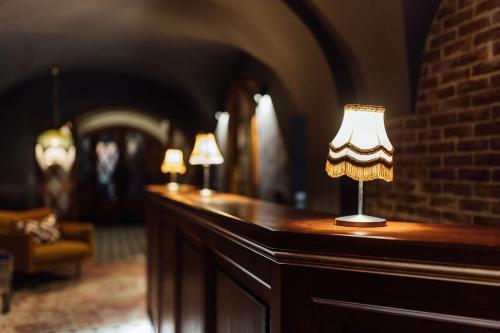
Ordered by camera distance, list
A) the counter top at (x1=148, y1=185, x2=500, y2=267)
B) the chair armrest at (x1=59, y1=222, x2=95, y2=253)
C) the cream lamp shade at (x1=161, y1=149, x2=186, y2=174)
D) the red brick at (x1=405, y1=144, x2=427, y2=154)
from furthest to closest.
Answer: the chair armrest at (x1=59, y1=222, x2=95, y2=253)
the cream lamp shade at (x1=161, y1=149, x2=186, y2=174)
the red brick at (x1=405, y1=144, x2=427, y2=154)
the counter top at (x1=148, y1=185, x2=500, y2=267)

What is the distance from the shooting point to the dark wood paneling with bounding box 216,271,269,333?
1.63 metres

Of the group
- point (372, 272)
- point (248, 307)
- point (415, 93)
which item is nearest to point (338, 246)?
point (372, 272)

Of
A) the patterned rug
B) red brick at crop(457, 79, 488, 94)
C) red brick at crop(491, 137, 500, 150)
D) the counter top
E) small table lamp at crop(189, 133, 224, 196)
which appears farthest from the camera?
the patterned rug

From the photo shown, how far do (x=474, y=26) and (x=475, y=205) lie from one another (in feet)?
3.11

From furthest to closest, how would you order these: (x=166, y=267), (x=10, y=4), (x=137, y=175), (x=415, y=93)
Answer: (x=137, y=175) → (x=10, y=4) → (x=166, y=267) → (x=415, y=93)

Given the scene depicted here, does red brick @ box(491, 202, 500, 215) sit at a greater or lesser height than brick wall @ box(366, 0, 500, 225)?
lesser

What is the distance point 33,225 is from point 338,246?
574 cm

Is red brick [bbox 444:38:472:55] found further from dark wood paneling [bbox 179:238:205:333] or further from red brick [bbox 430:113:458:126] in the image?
dark wood paneling [bbox 179:238:205:333]

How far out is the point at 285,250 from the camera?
56.1 inches

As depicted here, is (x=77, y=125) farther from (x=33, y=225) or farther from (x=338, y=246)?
(x=338, y=246)

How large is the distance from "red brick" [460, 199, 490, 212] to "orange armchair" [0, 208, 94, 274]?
16.1 ft

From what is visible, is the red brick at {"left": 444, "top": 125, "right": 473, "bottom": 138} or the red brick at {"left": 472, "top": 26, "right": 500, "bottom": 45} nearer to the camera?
the red brick at {"left": 472, "top": 26, "right": 500, "bottom": 45}

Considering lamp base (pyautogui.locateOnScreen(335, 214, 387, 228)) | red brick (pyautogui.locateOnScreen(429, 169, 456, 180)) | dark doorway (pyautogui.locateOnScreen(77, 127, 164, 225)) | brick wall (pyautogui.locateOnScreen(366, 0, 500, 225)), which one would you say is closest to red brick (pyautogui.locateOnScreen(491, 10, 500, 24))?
brick wall (pyautogui.locateOnScreen(366, 0, 500, 225))

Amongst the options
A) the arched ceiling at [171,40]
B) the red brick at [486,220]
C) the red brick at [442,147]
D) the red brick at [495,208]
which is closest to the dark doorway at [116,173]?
the arched ceiling at [171,40]
